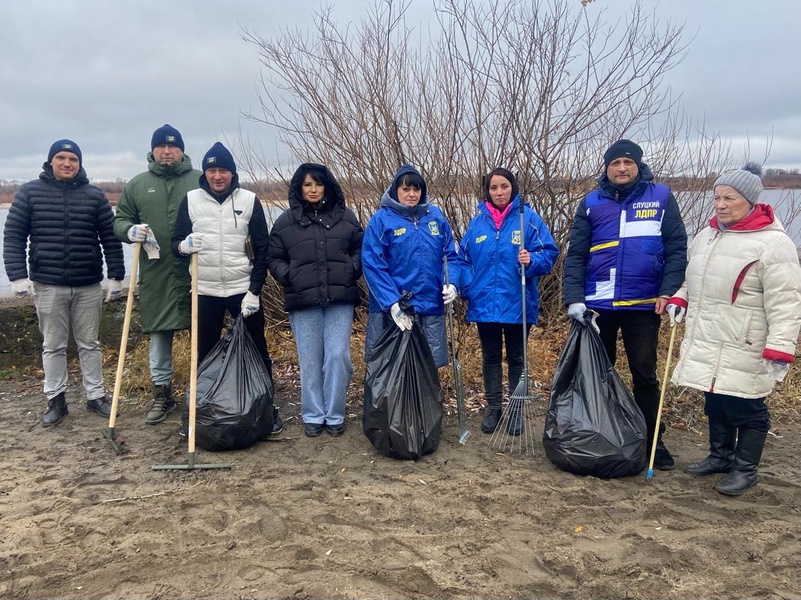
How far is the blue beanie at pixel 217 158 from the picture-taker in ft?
12.0

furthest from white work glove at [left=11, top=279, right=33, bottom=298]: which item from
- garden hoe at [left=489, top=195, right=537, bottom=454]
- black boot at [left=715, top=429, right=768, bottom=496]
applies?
black boot at [left=715, top=429, right=768, bottom=496]

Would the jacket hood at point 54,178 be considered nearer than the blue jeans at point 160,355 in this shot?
Yes

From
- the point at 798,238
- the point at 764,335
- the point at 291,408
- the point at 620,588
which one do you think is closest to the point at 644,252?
the point at 764,335

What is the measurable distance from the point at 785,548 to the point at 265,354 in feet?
9.97

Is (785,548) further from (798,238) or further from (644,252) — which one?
(798,238)

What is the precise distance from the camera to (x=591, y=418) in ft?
10.3

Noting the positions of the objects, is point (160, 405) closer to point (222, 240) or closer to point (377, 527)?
point (222, 240)

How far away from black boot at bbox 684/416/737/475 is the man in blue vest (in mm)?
172

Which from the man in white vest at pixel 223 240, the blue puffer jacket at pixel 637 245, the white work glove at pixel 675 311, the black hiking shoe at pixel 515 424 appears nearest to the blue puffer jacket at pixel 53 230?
the man in white vest at pixel 223 240

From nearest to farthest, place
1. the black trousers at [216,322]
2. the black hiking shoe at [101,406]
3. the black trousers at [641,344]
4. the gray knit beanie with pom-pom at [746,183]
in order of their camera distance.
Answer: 1. the gray knit beanie with pom-pom at [746,183]
2. the black trousers at [641,344]
3. the black trousers at [216,322]
4. the black hiking shoe at [101,406]

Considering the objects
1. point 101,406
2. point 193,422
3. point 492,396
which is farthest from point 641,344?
point 101,406

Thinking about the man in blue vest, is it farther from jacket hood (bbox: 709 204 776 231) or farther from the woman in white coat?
jacket hood (bbox: 709 204 776 231)

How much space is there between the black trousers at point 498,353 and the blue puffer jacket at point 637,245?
64 centimetres

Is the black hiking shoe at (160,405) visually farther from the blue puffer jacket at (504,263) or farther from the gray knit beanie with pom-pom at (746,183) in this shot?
the gray knit beanie with pom-pom at (746,183)
